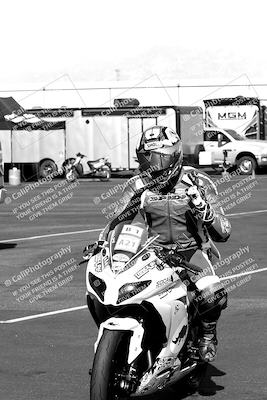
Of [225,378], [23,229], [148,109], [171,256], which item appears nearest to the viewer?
[171,256]

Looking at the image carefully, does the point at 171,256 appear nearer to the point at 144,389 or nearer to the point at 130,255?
the point at 130,255

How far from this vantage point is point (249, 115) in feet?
151

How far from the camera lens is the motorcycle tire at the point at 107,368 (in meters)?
5.98

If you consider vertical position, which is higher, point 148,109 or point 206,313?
point 148,109

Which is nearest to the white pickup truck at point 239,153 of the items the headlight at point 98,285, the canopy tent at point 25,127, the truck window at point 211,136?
the truck window at point 211,136

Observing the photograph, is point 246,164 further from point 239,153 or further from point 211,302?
point 211,302

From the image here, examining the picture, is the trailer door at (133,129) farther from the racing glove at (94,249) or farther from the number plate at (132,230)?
the number plate at (132,230)

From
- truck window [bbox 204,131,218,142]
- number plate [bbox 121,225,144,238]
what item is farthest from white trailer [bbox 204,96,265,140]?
number plate [bbox 121,225,144,238]

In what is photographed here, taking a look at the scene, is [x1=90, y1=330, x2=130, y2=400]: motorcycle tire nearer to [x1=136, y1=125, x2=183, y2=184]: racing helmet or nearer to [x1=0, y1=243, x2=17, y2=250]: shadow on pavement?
[x1=136, y1=125, x2=183, y2=184]: racing helmet

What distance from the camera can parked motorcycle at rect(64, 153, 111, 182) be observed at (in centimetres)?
4022

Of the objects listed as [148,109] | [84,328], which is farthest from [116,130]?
[84,328]

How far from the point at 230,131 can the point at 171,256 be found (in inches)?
1495

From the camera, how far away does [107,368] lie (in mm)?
5980

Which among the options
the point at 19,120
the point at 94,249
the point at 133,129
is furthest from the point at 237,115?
the point at 94,249
